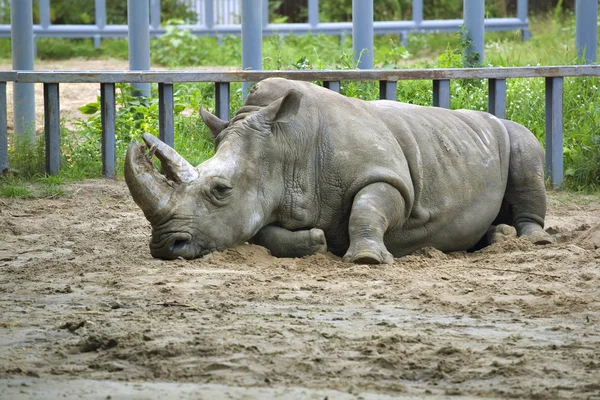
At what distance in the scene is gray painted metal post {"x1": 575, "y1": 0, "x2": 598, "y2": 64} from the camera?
1273cm

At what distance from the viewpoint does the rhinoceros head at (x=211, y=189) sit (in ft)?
21.6

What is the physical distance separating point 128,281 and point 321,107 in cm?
179

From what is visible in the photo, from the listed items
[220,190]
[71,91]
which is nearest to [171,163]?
[220,190]

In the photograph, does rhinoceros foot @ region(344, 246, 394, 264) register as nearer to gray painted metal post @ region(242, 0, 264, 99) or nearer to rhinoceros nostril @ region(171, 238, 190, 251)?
rhinoceros nostril @ region(171, 238, 190, 251)

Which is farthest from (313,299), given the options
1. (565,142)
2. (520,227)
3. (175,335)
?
(565,142)

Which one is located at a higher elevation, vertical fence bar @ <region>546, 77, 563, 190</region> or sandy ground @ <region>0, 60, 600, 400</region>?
vertical fence bar @ <region>546, 77, 563, 190</region>

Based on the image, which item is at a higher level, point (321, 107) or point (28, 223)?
point (321, 107)

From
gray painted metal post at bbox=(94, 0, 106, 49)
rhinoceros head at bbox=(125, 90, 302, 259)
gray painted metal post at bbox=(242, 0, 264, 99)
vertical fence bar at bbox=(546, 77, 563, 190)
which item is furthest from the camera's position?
gray painted metal post at bbox=(94, 0, 106, 49)

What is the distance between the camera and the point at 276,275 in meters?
6.45

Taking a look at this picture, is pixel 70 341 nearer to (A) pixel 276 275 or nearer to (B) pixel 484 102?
(A) pixel 276 275

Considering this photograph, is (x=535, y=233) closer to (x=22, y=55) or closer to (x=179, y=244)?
(x=179, y=244)

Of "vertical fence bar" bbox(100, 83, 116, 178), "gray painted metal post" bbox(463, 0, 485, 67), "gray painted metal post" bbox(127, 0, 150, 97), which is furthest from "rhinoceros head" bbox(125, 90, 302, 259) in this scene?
"gray painted metal post" bbox(127, 0, 150, 97)

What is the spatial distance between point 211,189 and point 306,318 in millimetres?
1552

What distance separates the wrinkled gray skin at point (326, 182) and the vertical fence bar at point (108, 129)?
311 centimetres
